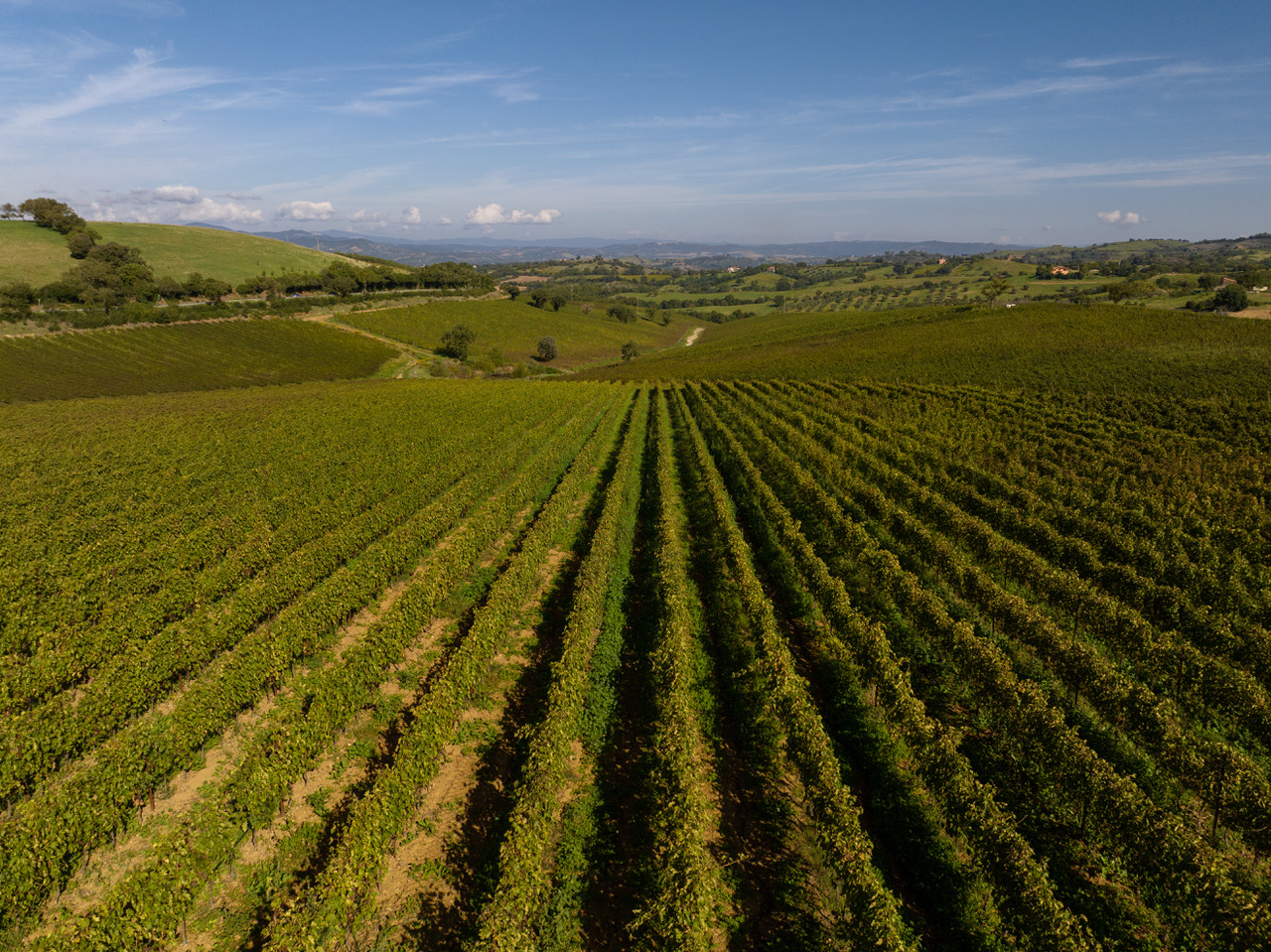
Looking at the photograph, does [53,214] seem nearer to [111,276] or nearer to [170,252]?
[170,252]

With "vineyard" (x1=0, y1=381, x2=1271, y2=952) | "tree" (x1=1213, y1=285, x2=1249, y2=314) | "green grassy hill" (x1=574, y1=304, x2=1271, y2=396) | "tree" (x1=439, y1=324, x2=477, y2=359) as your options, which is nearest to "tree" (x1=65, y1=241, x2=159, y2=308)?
"tree" (x1=439, y1=324, x2=477, y2=359)

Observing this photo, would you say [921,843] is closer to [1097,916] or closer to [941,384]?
[1097,916]

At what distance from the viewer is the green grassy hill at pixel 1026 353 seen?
57156 mm

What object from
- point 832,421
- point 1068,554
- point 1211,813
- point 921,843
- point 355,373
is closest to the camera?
point 921,843

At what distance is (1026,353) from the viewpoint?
72.1m

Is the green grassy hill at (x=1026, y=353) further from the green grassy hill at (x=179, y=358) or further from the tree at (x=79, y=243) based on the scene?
the tree at (x=79, y=243)

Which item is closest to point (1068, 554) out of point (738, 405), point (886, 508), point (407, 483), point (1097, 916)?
point (886, 508)

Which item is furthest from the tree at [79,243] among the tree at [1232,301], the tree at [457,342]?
the tree at [1232,301]

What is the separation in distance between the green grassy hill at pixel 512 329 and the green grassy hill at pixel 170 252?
5429 cm

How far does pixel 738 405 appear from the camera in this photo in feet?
193

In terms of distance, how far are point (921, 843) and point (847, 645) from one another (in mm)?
6311

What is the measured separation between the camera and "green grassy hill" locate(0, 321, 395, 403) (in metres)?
66.0

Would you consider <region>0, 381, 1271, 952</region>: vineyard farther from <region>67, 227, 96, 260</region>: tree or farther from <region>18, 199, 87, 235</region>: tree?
<region>18, 199, 87, 235</region>: tree

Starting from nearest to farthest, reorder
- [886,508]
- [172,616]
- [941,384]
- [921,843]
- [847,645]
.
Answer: [921,843] < [847,645] < [172,616] < [886,508] < [941,384]
